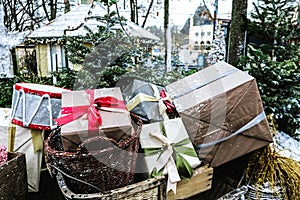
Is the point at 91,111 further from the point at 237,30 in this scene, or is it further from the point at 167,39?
the point at 167,39

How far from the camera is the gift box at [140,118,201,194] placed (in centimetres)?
139

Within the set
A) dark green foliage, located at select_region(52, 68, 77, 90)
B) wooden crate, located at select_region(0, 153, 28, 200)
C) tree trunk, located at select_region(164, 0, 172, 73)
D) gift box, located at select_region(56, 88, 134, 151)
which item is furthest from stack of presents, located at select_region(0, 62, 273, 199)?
tree trunk, located at select_region(164, 0, 172, 73)

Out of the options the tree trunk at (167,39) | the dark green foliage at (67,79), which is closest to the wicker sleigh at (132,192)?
the dark green foliage at (67,79)

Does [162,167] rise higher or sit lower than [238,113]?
lower

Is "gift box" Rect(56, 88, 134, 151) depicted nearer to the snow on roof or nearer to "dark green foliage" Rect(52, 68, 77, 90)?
"dark green foliage" Rect(52, 68, 77, 90)

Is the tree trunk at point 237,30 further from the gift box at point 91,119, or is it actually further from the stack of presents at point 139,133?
the gift box at point 91,119

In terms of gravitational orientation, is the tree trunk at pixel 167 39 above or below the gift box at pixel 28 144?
above

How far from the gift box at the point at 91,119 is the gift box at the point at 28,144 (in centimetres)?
37

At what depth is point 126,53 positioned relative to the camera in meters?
2.77

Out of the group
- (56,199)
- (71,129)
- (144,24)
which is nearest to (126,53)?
(56,199)

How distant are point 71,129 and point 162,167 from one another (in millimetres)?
476

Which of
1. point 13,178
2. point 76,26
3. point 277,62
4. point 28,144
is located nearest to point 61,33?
point 76,26

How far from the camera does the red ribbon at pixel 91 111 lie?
122cm

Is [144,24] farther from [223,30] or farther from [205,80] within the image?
[205,80]
